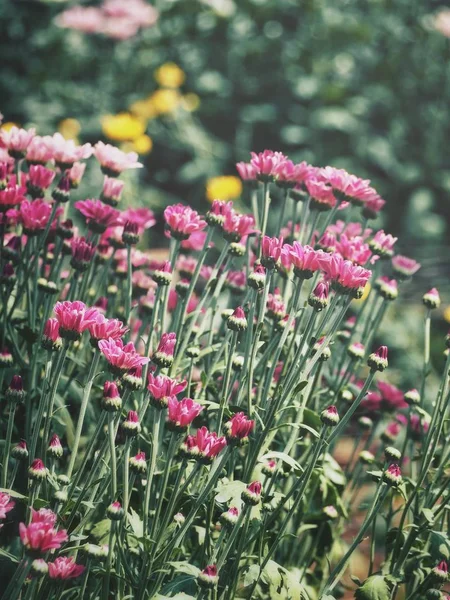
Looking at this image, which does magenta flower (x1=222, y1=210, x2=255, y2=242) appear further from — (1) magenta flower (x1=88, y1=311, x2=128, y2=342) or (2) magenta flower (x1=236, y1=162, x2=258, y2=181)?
(1) magenta flower (x1=88, y1=311, x2=128, y2=342)

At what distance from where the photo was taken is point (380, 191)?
486 cm

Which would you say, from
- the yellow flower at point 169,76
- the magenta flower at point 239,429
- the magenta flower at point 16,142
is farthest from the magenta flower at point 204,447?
the yellow flower at point 169,76

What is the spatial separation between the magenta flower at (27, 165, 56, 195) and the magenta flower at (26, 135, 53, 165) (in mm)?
39

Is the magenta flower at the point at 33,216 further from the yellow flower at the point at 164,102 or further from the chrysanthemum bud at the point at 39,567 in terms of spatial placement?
the yellow flower at the point at 164,102

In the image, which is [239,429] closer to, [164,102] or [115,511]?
[115,511]

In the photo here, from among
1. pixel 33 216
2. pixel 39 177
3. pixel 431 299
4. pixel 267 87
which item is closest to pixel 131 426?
pixel 33 216

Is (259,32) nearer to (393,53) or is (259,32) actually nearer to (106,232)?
(393,53)

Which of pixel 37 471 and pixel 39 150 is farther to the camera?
pixel 39 150

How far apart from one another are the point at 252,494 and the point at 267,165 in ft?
2.19

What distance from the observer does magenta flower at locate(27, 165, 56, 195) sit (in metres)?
1.66

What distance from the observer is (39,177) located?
167cm

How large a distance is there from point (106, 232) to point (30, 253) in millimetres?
183

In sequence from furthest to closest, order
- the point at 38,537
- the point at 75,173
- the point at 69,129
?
the point at 69,129, the point at 75,173, the point at 38,537

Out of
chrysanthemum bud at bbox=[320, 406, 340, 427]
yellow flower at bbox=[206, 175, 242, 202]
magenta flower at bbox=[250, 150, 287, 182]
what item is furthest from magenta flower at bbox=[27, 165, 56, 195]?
yellow flower at bbox=[206, 175, 242, 202]
